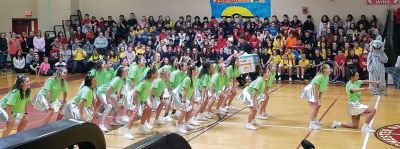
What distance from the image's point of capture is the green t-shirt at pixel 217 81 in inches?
413

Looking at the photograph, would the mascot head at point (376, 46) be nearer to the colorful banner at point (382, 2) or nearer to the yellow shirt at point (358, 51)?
the yellow shirt at point (358, 51)

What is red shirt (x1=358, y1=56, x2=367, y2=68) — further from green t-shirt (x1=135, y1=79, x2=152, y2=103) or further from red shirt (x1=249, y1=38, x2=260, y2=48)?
green t-shirt (x1=135, y1=79, x2=152, y2=103)

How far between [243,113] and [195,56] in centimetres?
785

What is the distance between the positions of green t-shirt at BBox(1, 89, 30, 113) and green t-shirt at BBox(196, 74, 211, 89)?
383cm

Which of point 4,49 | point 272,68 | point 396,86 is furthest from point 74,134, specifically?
point 4,49

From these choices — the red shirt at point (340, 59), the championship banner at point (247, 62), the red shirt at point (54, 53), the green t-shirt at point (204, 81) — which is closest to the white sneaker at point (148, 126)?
the green t-shirt at point (204, 81)

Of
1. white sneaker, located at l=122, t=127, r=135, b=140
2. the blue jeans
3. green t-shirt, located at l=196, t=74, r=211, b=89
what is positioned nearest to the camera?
white sneaker, located at l=122, t=127, r=135, b=140

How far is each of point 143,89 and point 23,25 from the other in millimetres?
16875

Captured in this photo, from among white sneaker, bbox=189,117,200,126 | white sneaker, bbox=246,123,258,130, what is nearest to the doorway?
white sneaker, bbox=189,117,200,126

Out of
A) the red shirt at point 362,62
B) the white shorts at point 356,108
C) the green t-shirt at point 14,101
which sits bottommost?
the white shorts at point 356,108

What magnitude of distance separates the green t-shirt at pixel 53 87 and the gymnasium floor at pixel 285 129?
2.95 ft

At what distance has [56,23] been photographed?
23656 millimetres

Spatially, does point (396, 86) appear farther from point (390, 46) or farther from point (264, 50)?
point (264, 50)

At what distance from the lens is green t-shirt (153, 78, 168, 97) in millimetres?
9320
